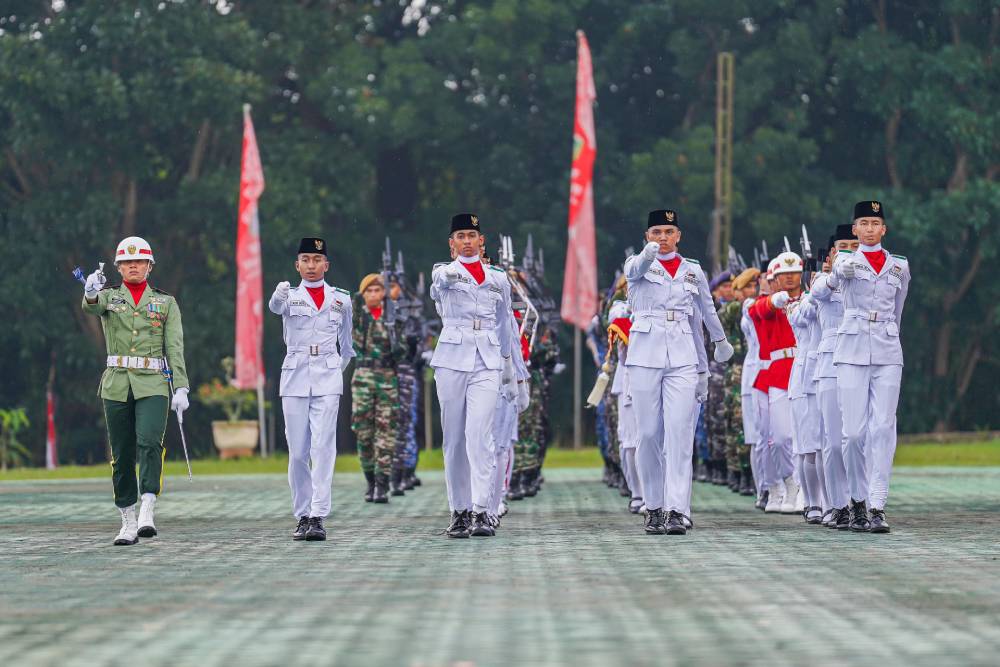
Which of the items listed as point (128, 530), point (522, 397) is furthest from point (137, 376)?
point (522, 397)

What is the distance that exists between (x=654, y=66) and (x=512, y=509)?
89.8ft

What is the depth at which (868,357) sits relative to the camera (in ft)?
48.3

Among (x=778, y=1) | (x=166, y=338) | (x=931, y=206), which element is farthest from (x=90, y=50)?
(x=166, y=338)

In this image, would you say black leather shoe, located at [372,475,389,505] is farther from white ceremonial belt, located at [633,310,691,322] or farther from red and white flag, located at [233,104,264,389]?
red and white flag, located at [233,104,264,389]

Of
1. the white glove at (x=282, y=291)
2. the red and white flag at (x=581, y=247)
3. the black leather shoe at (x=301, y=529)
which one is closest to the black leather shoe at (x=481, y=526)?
the black leather shoe at (x=301, y=529)

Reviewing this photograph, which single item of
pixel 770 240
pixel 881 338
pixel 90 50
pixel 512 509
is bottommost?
pixel 512 509

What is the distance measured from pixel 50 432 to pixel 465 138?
10.9m

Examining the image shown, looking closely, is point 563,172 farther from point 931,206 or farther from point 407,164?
point 931,206

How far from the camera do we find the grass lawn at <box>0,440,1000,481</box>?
29.6 m

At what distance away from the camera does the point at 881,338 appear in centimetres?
1473

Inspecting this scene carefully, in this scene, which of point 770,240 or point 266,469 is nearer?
point 266,469

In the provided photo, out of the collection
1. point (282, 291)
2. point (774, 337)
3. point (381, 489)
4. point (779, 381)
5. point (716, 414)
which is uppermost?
point (282, 291)

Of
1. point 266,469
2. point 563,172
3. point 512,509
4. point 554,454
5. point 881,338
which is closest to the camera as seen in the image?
point 881,338

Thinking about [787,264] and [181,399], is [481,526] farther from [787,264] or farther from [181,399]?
[787,264]
